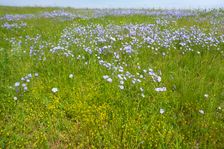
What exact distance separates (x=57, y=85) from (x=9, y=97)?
0.88 metres

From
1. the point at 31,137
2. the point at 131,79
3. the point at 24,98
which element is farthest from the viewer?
the point at 131,79

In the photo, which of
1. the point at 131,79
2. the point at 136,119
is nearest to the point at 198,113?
the point at 136,119

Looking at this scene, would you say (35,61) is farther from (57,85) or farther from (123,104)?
(123,104)

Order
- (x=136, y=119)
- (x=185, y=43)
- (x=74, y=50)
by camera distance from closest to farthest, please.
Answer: (x=136, y=119)
(x=74, y=50)
(x=185, y=43)

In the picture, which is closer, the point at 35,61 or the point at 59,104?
the point at 59,104

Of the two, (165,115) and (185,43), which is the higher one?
(185,43)

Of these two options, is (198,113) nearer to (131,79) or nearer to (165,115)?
(165,115)

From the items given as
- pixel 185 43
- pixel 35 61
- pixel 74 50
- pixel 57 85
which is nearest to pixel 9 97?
pixel 57 85

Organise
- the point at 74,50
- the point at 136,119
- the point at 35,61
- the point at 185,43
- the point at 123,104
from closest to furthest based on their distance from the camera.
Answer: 1. the point at 136,119
2. the point at 123,104
3. the point at 35,61
4. the point at 74,50
5. the point at 185,43

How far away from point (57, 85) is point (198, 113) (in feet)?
8.42

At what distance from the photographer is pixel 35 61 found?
577 cm

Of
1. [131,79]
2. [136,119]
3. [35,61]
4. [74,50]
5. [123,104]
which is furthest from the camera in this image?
[74,50]

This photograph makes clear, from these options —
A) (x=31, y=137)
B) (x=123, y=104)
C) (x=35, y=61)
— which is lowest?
(x=31, y=137)

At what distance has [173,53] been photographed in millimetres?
6641
